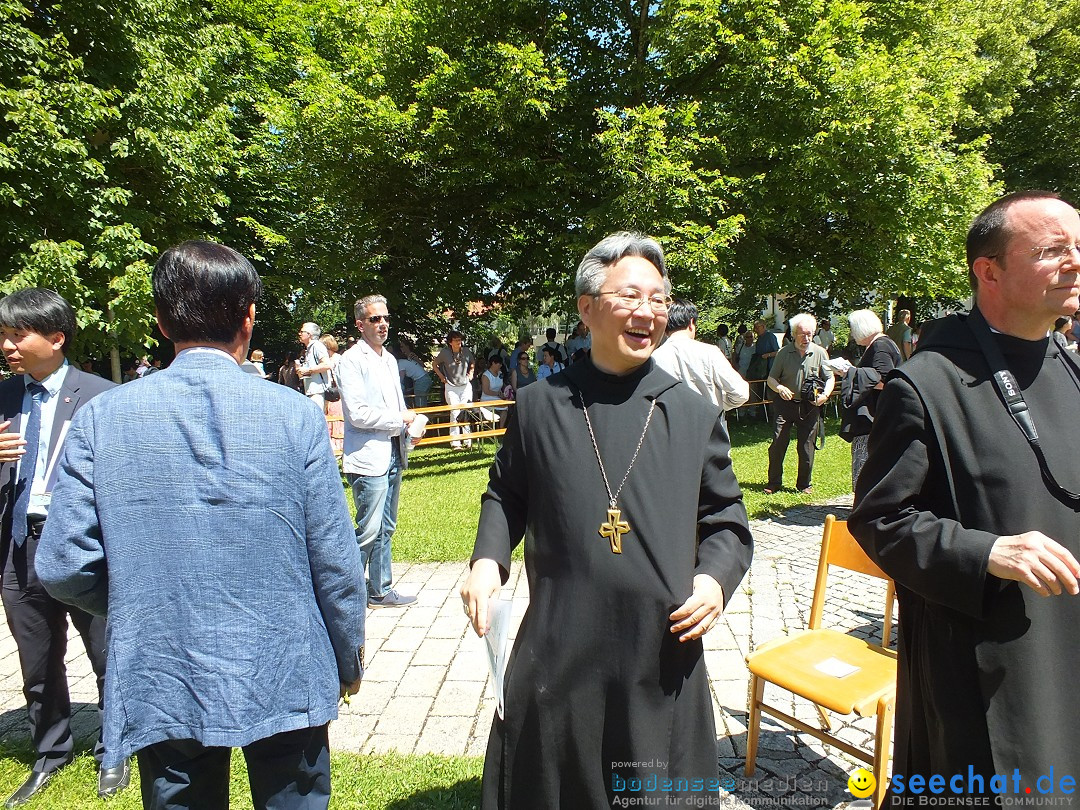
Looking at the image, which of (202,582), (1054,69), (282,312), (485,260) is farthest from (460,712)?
(1054,69)

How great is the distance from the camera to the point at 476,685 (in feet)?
13.0

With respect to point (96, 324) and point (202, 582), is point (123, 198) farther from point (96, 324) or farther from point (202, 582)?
point (202, 582)

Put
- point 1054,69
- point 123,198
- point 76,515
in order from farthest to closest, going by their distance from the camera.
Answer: point 1054,69, point 123,198, point 76,515

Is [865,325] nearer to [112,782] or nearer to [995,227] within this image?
[995,227]

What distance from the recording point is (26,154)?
330 inches

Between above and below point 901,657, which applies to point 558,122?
above

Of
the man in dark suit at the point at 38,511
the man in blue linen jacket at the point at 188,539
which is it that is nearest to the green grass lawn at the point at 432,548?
the man in dark suit at the point at 38,511

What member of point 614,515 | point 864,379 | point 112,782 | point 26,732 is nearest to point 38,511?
point 112,782

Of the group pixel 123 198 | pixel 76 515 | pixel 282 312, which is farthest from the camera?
pixel 282 312

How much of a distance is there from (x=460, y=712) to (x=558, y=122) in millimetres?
11190

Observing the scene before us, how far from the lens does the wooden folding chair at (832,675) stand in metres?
2.60

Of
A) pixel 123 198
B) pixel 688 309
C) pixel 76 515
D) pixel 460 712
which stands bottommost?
pixel 460 712

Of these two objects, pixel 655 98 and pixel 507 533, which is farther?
pixel 655 98

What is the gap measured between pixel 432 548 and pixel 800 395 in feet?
15.9
